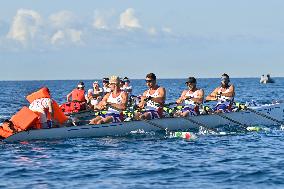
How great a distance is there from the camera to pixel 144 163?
17.6 metres

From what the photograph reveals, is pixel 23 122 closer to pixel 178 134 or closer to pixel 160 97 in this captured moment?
pixel 178 134

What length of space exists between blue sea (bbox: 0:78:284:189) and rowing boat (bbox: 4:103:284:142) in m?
0.38

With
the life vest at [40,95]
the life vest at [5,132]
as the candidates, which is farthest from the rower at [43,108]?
the life vest at [5,132]

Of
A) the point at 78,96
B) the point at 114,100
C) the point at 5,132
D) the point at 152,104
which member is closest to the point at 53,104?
the point at 5,132

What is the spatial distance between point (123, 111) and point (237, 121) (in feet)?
18.3

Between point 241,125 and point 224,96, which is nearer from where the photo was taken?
point 241,125

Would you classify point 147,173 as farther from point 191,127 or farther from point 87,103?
point 87,103

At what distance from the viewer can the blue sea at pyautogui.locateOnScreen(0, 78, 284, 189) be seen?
15141mm

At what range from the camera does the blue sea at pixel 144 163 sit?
15.1 meters

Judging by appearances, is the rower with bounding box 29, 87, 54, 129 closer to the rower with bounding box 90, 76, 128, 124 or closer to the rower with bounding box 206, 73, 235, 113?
the rower with bounding box 90, 76, 128, 124

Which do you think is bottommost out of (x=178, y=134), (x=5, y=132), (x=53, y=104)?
(x=178, y=134)

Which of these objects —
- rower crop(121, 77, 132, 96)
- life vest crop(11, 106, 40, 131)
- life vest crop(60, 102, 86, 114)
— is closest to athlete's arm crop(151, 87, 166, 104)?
life vest crop(11, 106, 40, 131)

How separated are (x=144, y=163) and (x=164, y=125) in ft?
25.5

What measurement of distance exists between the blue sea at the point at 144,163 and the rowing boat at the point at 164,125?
0.38 meters
